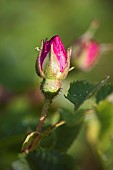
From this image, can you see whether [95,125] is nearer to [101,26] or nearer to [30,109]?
[30,109]

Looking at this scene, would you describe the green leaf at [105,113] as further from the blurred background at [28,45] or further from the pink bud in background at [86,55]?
the pink bud in background at [86,55]

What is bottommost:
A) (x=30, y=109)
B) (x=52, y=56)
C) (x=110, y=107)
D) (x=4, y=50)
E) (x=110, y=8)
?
(x=110, y=107)

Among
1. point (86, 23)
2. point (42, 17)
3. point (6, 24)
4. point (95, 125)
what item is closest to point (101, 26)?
point (86, 23)

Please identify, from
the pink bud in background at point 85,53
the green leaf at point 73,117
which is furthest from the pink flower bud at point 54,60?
the pink bud in background at point 85,53

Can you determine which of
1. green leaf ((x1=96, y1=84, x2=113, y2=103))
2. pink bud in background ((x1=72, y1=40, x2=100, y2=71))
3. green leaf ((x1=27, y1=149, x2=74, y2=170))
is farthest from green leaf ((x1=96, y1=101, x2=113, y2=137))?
pink bud in background ((x1=72, y1=40, x2=100, y2=71))

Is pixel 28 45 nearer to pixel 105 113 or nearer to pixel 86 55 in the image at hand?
pixel 86 55

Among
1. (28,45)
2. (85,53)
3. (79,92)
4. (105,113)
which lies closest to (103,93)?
(105,113)
